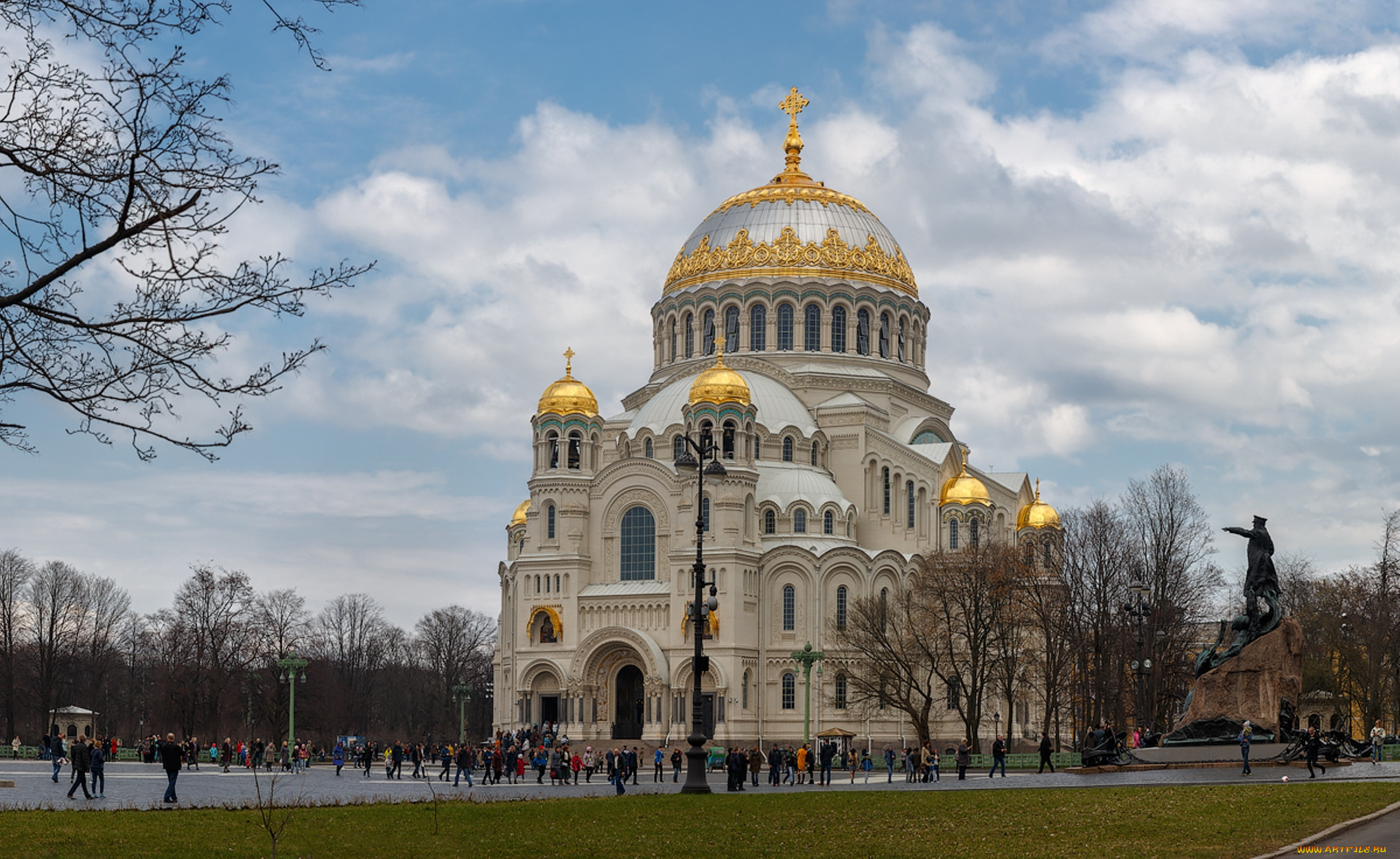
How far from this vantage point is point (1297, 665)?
110 ft

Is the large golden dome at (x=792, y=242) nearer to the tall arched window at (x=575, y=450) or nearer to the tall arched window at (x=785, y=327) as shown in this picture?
the tall arched window at (x=785, y=327)

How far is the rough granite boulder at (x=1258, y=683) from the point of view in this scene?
1277 inches

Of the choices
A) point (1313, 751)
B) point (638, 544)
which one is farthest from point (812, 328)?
point (1313, 751)

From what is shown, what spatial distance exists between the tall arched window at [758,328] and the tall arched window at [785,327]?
0.62 metres

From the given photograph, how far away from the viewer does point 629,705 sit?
2377 inches

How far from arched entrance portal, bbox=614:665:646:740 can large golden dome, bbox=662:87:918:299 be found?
770 inches

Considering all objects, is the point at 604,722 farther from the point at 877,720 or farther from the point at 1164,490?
the point at 1164,490

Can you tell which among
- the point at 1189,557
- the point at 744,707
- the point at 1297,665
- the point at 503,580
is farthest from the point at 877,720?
the point at 1297,665

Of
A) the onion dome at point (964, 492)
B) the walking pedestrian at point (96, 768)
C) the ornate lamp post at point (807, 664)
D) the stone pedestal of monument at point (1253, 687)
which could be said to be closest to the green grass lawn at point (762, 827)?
the stone pedestal of monument at point (1253, 687)

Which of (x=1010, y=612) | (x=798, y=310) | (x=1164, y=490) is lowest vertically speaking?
(x=1010, y=612)

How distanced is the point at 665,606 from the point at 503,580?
514 inches

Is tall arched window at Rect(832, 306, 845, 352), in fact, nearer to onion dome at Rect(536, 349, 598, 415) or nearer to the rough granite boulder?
onion dome at Rect(536, 349, 598, 415)

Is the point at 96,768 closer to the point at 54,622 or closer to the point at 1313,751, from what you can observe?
the point at 1313,751

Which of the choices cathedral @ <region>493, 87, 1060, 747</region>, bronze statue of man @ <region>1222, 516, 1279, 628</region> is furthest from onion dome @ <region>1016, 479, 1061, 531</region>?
bronze statue of man @ <region>1222, 516, 1279, 628</region>
